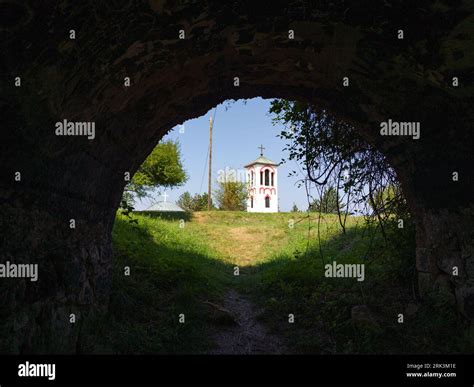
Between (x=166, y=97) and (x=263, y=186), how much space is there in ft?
145

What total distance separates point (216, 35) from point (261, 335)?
4.86m

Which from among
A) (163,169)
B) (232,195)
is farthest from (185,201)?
(163,169)

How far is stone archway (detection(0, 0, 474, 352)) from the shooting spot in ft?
10.4

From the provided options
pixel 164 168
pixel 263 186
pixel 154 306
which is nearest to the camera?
pixel 154 306

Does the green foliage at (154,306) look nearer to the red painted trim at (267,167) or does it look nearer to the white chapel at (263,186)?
the white chapel at (263,186)

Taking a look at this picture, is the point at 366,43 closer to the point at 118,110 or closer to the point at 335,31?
the point at 335,31

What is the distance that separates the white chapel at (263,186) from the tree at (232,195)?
118cm

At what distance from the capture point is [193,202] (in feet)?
188

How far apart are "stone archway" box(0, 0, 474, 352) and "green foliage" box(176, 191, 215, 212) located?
48603 millimetres

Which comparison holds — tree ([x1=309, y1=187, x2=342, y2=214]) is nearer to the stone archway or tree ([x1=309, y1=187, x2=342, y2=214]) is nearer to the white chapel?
the stone archway

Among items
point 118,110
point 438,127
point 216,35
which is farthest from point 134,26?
point 438,127

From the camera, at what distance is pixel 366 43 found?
4.12m

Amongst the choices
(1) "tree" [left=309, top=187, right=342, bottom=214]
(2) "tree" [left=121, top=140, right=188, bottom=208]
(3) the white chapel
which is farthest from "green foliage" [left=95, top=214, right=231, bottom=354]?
(3) the white chapel

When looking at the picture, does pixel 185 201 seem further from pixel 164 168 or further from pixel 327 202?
pixel 327 202
